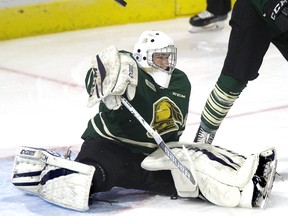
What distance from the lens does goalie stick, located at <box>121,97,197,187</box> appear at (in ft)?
6.37

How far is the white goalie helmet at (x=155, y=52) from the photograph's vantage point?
201cm

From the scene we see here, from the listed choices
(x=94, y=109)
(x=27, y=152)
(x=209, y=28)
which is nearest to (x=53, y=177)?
(x=27, y=152)

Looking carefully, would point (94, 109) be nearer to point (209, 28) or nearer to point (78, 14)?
point (78, 14)

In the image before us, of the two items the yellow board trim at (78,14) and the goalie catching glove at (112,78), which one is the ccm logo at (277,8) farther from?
the yellow board trim at (78,14)

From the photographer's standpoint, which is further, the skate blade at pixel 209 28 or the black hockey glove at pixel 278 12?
the skate blade at pixel 209 28

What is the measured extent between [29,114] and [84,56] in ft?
3.19

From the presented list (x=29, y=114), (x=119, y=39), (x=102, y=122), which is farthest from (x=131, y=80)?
(x=119, y=39)

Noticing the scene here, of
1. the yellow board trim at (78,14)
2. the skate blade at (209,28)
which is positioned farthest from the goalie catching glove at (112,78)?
the skate blade at (209,28)

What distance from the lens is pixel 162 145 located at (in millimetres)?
1953

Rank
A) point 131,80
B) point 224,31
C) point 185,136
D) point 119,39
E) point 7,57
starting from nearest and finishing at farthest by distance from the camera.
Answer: point 131,80
point 185,136
point 7,57
point 119,39
point 224,31

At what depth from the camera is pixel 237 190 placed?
1936mm

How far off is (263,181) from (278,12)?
1.36 feet

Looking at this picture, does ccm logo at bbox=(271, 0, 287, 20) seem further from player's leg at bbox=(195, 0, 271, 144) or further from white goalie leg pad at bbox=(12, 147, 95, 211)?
white goalie leg pad at bbox=(12, 147, 95, 211)

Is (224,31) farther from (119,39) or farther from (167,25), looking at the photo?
(119,39)
